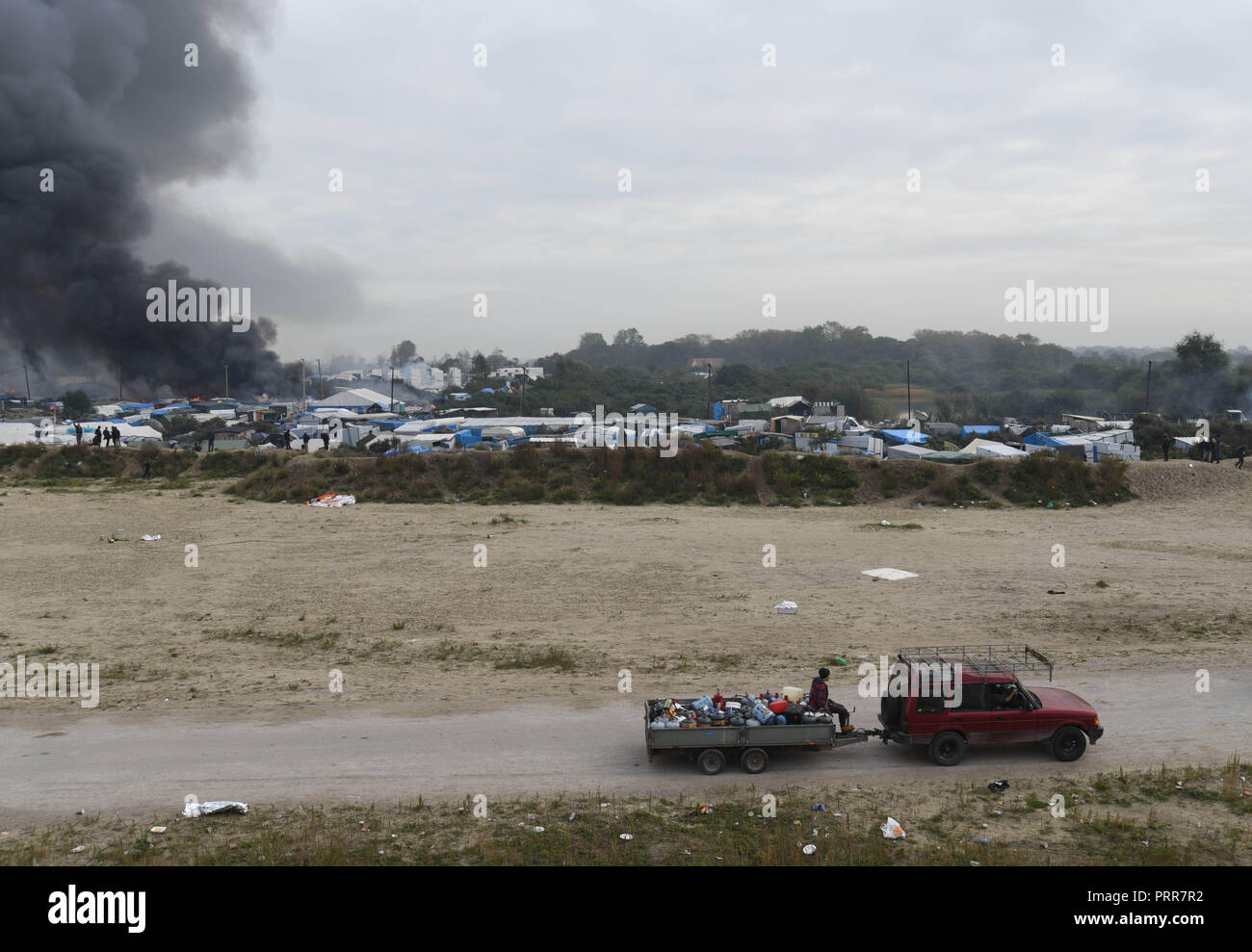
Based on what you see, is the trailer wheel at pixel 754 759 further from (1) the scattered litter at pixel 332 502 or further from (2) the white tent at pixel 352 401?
(2) the white tent at pixel 352 401

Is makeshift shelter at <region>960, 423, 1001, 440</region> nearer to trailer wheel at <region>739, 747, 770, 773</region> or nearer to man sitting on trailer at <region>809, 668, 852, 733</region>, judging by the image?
man sitting on trailer at <region>809, 668, 852, 733</region>

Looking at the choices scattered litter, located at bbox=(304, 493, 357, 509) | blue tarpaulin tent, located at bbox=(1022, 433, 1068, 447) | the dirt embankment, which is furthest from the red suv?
blue tarpaulin tent, located at bbox=(1022, 433, 1068, 447)

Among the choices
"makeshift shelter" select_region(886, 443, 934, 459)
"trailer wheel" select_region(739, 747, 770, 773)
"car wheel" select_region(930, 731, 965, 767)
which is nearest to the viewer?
"trailer wheel" select_region(739, 747, 770, 773)

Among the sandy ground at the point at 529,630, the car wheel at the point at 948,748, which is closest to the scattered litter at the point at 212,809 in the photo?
the sandy ground at the point at 529,630

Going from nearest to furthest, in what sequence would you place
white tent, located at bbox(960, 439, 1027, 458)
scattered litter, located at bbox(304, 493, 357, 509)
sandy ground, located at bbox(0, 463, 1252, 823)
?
sandy ground, located at bbox(0, 463, 1252, 823) < scattered litter, located at bbox(304, 493, 357, 509) < white tent, located at bbox(960, 439, 1027, 458)
